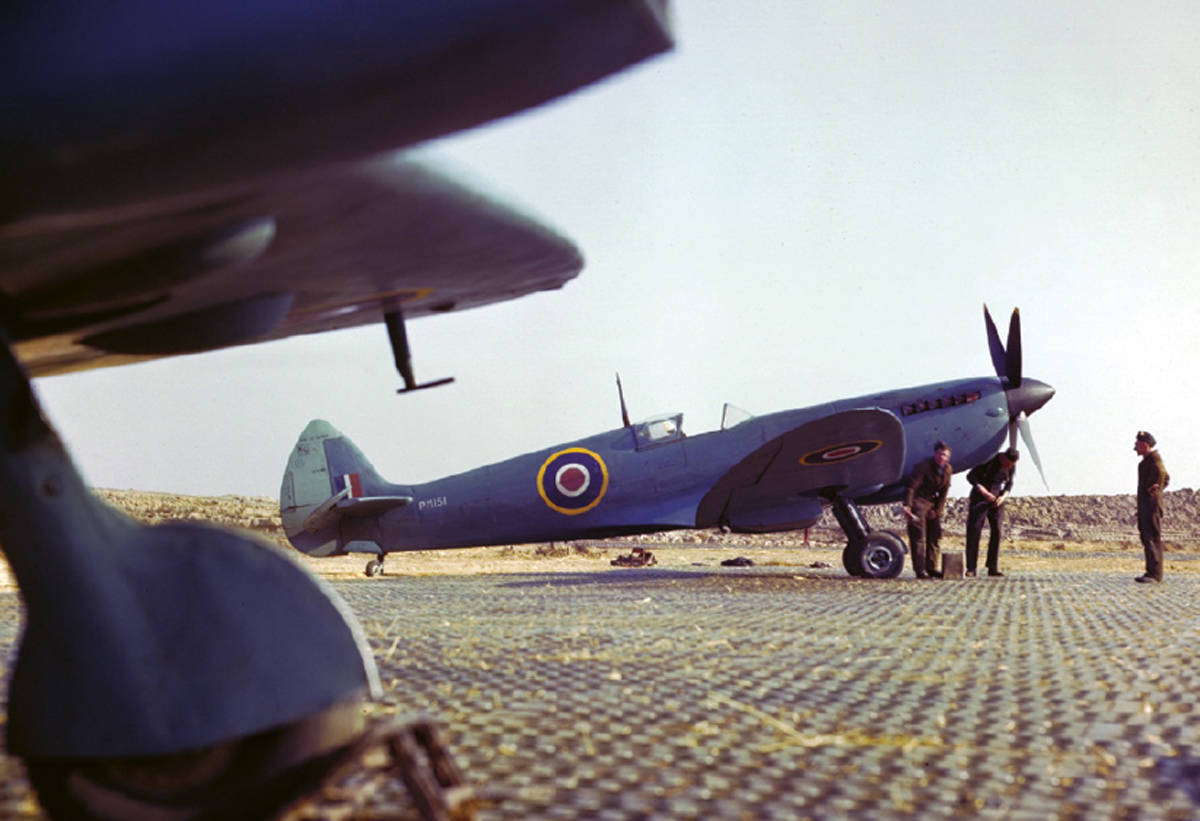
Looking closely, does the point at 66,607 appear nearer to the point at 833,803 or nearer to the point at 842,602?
the point at 833,803

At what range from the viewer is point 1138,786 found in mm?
1438

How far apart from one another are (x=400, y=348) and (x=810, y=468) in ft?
27.3

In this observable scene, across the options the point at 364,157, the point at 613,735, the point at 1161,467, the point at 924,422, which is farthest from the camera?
the point at 924,422

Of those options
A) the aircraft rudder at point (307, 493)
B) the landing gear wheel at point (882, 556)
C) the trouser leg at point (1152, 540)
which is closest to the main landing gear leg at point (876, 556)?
the landing gear wheel at point (882, 556)

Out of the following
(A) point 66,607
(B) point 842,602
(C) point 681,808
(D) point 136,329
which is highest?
(D) point 136,329

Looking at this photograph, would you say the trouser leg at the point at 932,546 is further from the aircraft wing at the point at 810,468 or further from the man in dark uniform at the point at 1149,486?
the man in dark uniform at the point at 1149,486

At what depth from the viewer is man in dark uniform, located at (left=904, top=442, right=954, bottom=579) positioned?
9047 millimetres

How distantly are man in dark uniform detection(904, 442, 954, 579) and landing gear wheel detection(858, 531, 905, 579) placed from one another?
16 centimetres

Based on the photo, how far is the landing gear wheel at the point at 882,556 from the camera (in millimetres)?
9109

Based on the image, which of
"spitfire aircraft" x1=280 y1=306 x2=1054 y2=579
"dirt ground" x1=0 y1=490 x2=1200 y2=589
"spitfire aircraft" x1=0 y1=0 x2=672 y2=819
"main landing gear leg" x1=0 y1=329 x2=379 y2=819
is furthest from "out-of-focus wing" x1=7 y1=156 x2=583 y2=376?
"dirt ground" x1=0 y1=490 x2=1200 y2=589

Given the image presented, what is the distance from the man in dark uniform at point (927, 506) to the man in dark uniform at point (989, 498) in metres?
0.45

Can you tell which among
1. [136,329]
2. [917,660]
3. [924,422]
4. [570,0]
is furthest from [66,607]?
[924,422]

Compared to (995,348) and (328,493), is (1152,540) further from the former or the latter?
(328,493)

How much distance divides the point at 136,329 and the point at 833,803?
1451mm
